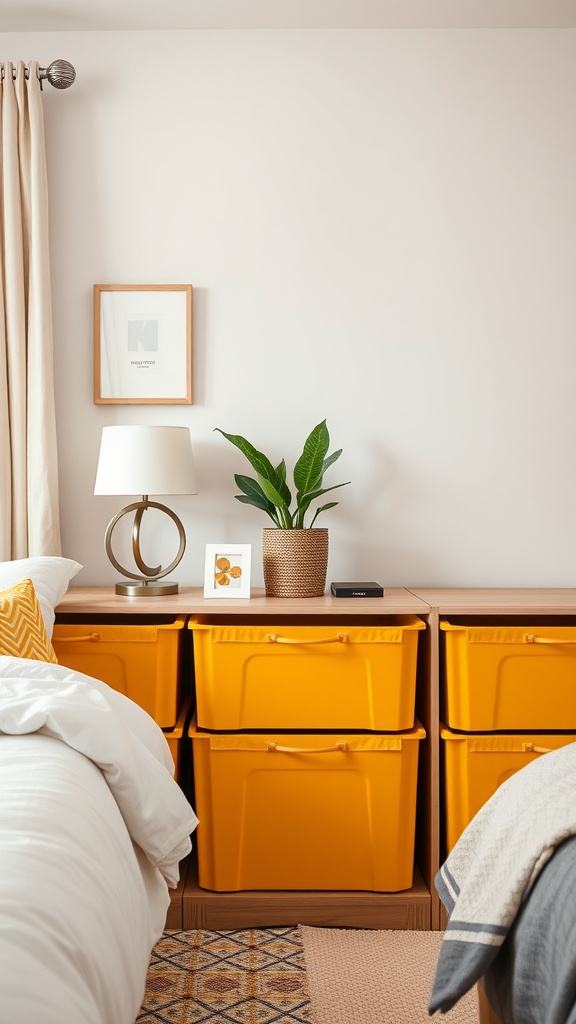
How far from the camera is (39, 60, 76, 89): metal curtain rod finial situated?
2568 millimetres

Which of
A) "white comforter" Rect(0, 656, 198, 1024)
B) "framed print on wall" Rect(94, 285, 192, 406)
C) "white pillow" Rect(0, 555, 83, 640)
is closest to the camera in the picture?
"white comforter" Rect(0, 656, 198, 1024)

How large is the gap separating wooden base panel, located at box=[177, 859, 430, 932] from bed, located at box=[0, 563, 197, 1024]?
0.62 m

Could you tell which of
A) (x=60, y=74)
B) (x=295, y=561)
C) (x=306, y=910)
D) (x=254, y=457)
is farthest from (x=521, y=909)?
(x=60, y=74)

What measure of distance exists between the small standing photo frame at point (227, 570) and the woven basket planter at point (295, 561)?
0.24 feet

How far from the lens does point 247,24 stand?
2.65m

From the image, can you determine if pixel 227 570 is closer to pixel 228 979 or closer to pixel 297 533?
pixel 297 533

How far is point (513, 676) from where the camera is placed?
2.24m

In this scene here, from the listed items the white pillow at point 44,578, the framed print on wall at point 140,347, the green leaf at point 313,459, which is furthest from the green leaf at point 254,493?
the white pillow at point 44,578

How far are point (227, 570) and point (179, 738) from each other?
1.54 feet

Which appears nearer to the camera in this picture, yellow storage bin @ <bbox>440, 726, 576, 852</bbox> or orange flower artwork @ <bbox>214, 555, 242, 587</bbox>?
yellow storage bin @ <bbox>440, 726, 576, 852</bbox>

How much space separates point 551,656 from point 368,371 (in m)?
1.02

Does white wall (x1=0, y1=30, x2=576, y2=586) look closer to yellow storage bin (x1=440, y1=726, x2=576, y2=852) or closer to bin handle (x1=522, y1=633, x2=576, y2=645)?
bin handle (x1=522, y1=633, x2=576, y2=645)

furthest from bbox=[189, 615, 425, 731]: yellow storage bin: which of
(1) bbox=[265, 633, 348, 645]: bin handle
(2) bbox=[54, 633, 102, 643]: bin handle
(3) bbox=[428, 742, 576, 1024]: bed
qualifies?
(3) bbox=[428, 742, 576, 1024]: bed

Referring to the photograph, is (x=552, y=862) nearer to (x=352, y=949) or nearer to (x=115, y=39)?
(x=352, y=949)
